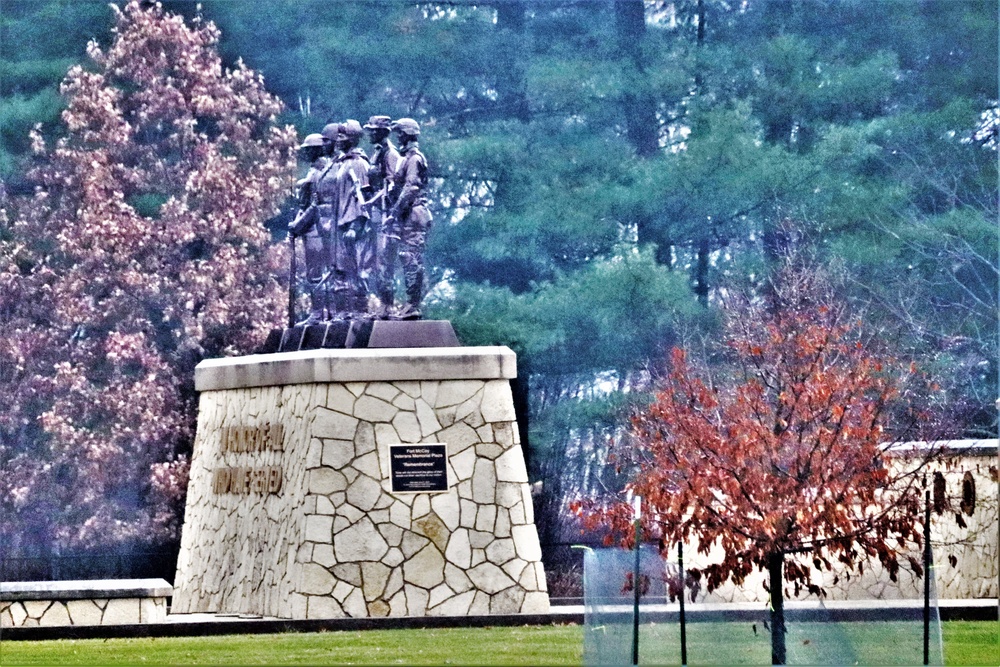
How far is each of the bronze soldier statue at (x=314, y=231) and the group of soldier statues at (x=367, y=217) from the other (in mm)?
13

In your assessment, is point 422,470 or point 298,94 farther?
point 298,94

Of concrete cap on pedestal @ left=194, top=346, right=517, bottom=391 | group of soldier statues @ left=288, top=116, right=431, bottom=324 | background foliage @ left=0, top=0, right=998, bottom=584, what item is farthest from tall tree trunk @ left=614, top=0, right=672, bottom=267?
concrete cap on pedestal @ left=194, top=346, right=517, bottom=391

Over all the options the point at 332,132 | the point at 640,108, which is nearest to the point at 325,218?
the point at 332,132

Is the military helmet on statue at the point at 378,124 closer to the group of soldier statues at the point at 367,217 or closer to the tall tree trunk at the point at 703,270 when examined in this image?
the group of soldier statues at the point at 367,217

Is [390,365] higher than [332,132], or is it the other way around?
[332,132]

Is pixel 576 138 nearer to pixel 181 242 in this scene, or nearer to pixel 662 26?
pixel 662 26

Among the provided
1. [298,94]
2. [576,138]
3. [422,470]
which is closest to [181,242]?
[298,94]

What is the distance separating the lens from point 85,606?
58.5 ft

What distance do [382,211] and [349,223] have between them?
1.04 ft

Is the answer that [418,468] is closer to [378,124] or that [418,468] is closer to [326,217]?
[326,217]

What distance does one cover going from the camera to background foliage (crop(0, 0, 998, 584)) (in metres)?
30.4

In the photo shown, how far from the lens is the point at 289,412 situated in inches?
724

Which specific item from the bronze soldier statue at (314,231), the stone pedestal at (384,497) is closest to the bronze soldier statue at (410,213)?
the bronze soldier statue at (314,231)

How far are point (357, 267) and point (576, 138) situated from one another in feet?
43.4
